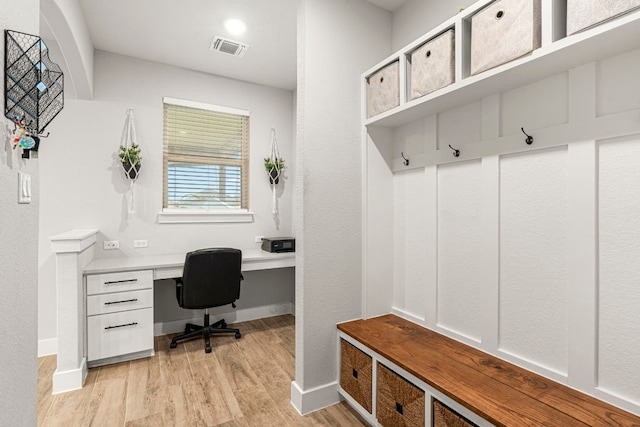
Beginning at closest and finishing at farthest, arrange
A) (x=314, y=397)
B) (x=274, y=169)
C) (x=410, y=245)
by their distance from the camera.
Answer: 1. (x=314, y=397)
2. (x=410, y=245)
3. (x=274, y=169)

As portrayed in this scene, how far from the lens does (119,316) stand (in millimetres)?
2629

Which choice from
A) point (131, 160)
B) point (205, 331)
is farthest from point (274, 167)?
point (205, 331)

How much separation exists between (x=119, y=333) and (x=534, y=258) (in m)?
3.08

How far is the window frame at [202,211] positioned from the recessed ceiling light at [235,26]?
1063 mm

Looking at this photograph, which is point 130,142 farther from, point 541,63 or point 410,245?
point 541,63

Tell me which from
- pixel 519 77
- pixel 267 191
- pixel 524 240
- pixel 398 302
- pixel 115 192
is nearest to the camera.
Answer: pixel 519 77

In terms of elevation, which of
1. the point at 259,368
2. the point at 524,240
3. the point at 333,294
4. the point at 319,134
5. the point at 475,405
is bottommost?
the point at 259,368

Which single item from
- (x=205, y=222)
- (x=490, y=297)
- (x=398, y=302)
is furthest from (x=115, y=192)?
(x=490, y=297)

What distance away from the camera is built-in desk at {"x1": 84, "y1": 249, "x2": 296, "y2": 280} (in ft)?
8.71

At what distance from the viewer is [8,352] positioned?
98 centimetres

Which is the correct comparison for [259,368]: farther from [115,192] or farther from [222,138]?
[222,138]

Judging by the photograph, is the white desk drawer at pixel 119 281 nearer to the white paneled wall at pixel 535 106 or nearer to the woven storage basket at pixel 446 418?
the woven storage basket at pixel 446 418

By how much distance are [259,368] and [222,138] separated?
2.53 meters

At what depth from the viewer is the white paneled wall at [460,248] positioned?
1726mm
